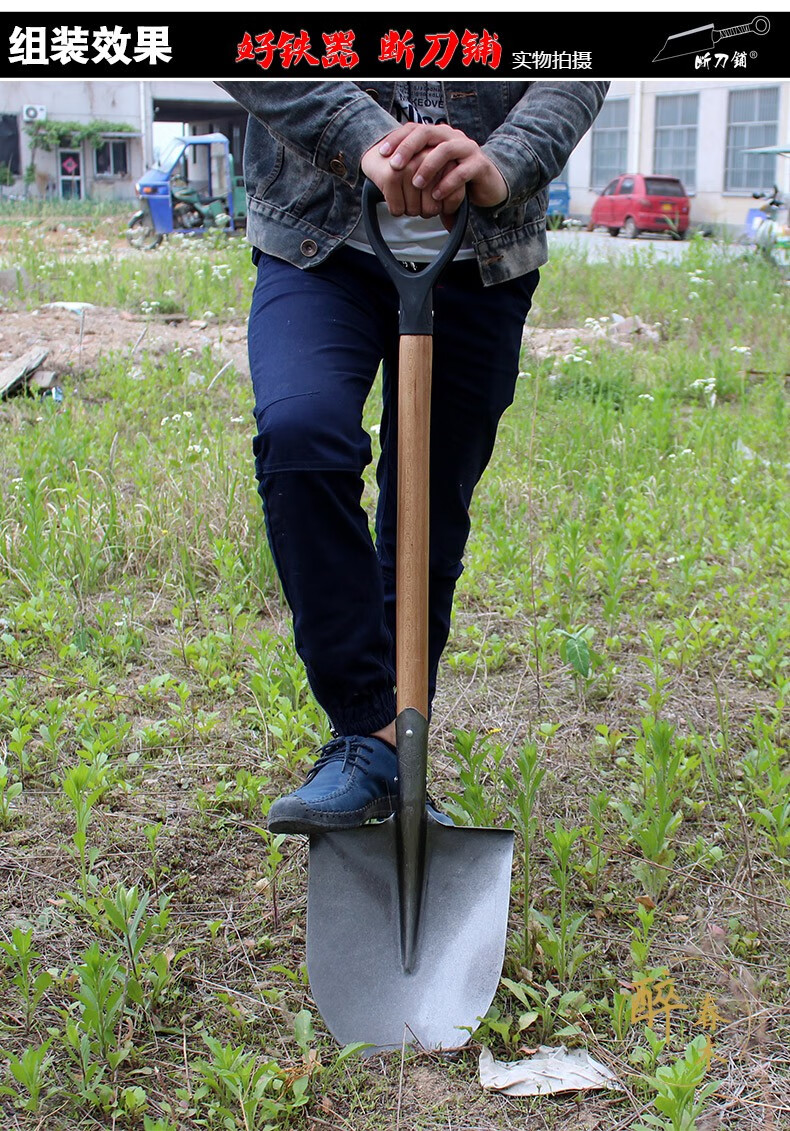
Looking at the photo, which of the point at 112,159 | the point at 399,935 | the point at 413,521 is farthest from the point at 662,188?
the point at 399,935

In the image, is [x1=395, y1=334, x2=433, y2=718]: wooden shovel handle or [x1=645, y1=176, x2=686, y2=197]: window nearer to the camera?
[x1=395, y1=334, x2=433, y2=718]: wooden shovel handle

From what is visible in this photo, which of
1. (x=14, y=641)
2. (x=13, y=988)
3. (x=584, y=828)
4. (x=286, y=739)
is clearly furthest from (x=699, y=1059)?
(x=14, y=641)

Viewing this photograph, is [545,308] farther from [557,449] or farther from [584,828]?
[584,828]

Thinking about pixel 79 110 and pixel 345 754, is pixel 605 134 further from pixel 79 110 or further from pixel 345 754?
pixel 345 754

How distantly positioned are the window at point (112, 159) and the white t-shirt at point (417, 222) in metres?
35.7

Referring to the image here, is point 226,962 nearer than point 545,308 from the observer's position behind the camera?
Yes

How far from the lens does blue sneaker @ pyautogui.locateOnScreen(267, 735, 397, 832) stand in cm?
180

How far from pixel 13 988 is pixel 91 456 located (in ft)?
9.31

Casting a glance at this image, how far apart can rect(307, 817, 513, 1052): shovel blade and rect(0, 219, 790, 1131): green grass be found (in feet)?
0.15

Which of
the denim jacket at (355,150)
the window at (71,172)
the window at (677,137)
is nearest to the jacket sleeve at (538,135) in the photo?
the denim jacket at (355,150)

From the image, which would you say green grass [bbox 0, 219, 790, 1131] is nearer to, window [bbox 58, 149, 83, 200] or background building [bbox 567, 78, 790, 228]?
background building [bbox 567, 78, 790, 228]

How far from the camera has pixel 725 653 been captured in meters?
3.12

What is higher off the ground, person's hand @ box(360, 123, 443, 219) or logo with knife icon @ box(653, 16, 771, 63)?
logo with knife icon @ box(653, 16, 771, 63)

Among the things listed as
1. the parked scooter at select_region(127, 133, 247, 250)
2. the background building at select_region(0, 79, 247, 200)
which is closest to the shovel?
the parked scooter at select_region(127, 133, 247, 250)
